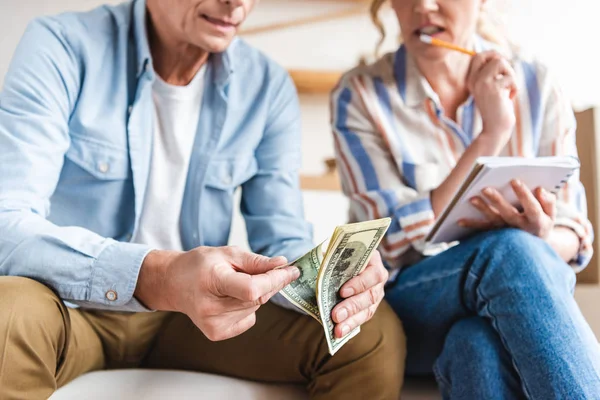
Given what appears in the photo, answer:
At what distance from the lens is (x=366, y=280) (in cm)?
97

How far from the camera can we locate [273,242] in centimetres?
130

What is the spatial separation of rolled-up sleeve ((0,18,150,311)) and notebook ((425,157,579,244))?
0.54 m

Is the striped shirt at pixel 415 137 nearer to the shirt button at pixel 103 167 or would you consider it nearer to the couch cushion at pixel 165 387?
the couch cushion at pixel 165 387

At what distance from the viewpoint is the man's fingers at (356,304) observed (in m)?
0.92

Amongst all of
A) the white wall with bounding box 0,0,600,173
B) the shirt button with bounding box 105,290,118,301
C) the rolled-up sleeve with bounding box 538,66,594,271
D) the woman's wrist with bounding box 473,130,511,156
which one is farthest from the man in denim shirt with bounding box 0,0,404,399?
the white wall with bounding box 0,0,600,173

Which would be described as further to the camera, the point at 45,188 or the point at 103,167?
the point at 103,167

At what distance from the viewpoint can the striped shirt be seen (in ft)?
4.61

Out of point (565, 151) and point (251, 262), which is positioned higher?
point (251, 262)

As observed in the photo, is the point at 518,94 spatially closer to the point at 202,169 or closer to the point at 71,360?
the point at 202,169

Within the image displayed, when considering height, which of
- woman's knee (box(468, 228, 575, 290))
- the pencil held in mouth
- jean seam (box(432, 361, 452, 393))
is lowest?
jean seam (box(432, 361, 452, 393))

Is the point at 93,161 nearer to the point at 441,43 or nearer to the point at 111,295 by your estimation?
the point at 111,295

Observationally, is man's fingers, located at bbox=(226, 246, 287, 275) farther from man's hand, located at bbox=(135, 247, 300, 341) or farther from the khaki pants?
the khaki pants

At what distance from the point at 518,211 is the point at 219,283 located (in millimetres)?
654

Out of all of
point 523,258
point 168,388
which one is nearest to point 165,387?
point 168,388
